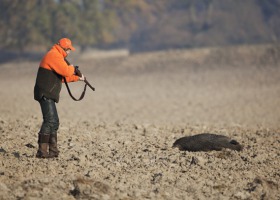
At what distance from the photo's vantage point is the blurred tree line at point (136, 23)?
41.4 m

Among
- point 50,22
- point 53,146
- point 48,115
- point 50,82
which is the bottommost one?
point 53,146

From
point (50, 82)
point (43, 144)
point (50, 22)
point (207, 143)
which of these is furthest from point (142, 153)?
point (50, 22)

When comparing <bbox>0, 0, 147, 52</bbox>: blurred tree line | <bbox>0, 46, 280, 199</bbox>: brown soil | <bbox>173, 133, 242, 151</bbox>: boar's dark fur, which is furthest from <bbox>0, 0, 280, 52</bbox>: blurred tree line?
<bbox>173, 133, 242, 151</bbox>: boar's dark fur

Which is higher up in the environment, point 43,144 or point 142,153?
point 43,144

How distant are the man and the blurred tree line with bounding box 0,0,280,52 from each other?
33.5 metres

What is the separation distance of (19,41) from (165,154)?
3532 centimetres

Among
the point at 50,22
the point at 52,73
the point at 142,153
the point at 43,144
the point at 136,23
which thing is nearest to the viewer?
the point at 52,73

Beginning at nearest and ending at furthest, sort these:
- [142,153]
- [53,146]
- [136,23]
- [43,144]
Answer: [43,144] < [53,146] < [142,153] < [136,23]

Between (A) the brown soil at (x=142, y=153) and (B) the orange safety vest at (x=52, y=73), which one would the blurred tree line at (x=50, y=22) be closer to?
(A) the brown soil at (x=142, y=153)

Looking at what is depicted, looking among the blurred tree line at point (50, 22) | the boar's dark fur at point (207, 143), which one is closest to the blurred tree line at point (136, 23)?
the blurred tree line at point (50, 22)

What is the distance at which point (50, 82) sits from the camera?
7.50 meters

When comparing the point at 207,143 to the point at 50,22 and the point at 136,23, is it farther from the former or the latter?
the point at 136,23

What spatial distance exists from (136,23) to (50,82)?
6814 centimetres

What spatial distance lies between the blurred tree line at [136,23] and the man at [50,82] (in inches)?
1319
